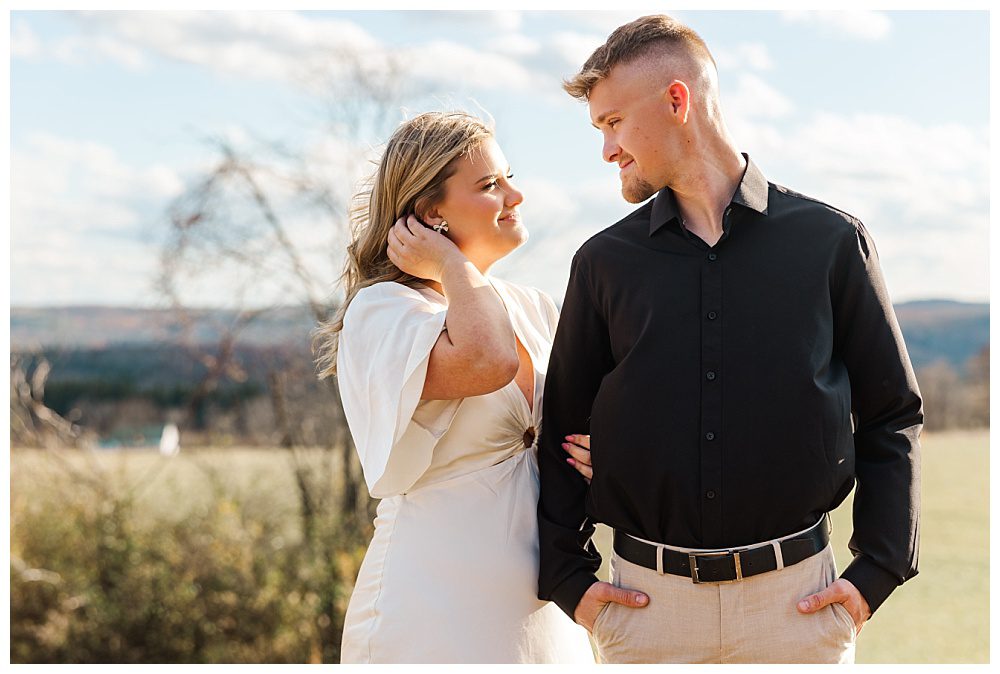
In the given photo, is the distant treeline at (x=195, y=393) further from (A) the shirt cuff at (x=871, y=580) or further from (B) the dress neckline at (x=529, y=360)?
(A) the shirt cuff at (x=871, y=580)

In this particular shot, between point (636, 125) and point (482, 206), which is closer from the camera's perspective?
point (636, 125)

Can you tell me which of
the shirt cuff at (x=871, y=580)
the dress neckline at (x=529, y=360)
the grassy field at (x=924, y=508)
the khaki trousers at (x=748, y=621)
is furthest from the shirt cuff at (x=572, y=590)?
the grassy field at (x=924, y=508)

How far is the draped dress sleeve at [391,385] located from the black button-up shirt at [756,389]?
1.26ft

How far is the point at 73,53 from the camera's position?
6965mm

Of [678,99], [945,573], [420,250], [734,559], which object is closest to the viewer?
[734,559]

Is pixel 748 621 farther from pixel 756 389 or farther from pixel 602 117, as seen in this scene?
pixel 602 117

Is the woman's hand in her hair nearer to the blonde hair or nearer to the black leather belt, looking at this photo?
the blonde hair

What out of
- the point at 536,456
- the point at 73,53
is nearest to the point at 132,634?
the point at 73,53

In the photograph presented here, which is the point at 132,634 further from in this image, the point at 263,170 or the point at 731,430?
the point at 731,430

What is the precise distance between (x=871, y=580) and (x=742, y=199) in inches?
33.7

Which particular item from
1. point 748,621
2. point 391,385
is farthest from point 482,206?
point 748,621

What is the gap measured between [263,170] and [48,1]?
228cm

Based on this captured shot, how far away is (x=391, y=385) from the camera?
2.26m

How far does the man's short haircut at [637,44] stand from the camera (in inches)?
88.3
